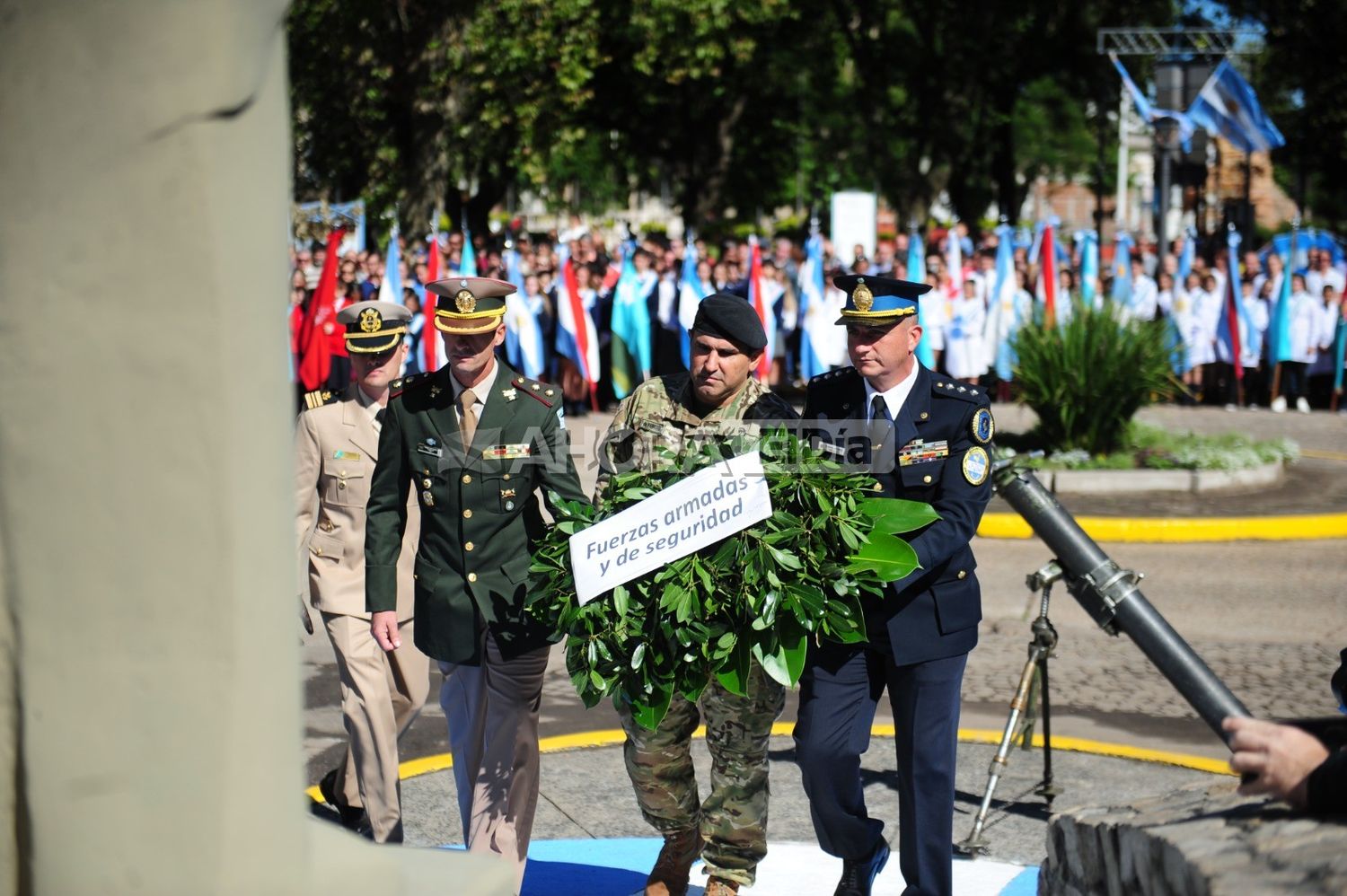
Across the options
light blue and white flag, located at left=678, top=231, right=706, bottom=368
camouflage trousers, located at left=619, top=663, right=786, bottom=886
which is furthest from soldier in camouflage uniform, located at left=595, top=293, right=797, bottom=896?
light blue and white flag, located at left=678, top=231, right=706, bottom=368

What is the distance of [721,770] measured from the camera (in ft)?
16.6

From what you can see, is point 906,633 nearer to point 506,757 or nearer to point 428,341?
point 506,757

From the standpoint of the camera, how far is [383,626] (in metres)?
5.26

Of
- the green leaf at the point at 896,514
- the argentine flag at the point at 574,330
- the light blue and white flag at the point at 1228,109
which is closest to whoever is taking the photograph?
the green leaf at the point at 896,514

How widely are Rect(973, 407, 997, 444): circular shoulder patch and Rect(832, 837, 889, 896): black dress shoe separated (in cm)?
132

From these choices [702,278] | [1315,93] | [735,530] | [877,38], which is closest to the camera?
[735,530]

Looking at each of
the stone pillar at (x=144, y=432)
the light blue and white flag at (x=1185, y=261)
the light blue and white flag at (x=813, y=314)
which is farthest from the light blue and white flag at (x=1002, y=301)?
the stone pillar at (x=144, y=432)

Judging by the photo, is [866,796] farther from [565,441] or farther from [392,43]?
[392,43]

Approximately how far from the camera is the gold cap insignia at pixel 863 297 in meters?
5.13

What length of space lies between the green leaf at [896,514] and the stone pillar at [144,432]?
308 centimetres

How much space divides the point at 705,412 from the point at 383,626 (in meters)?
1.27

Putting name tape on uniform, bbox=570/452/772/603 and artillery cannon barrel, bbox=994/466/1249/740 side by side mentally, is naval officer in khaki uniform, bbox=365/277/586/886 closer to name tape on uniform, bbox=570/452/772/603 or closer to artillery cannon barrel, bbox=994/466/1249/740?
name tape on uniform, bbox=570/452/772/603

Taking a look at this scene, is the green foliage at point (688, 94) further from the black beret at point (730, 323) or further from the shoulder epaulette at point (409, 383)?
the black beret at point (730, 323)

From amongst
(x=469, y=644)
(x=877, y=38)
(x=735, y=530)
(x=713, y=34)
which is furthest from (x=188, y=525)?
(x=877, y=38)
